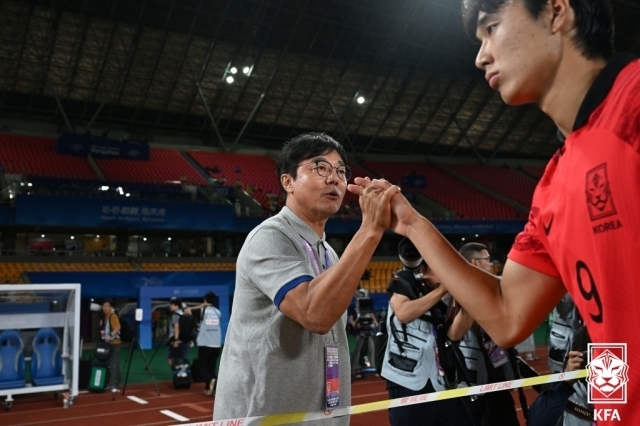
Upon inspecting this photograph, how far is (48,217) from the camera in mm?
17844

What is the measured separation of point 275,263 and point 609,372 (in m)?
1.10

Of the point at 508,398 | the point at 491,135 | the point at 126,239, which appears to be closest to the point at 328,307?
the point at 508,398

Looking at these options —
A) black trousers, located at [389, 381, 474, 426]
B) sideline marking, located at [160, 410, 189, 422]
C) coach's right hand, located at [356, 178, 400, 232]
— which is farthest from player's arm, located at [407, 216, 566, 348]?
sideline marking, located at [160, 410, 189, 422]

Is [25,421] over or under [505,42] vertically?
under

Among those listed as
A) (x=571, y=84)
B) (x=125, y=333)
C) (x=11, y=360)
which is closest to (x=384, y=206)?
(x=571, y=84)

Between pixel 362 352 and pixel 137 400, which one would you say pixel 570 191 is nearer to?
pixel 137 400

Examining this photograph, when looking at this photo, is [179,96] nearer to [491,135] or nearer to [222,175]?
[222,175]

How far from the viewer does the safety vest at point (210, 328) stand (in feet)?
31.7

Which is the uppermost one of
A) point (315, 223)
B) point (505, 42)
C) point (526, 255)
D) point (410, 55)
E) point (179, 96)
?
point (410, 55)

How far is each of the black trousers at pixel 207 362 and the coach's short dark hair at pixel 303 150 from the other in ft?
26.4

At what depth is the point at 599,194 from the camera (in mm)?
948

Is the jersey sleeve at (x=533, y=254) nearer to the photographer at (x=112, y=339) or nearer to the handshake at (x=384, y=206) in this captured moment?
the handshake at (x=384, y=206)

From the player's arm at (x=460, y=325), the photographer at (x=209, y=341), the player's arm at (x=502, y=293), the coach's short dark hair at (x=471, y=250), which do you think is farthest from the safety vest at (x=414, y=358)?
the photographer at (x=209, y=341)

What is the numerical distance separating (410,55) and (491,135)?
9220 millimetres
